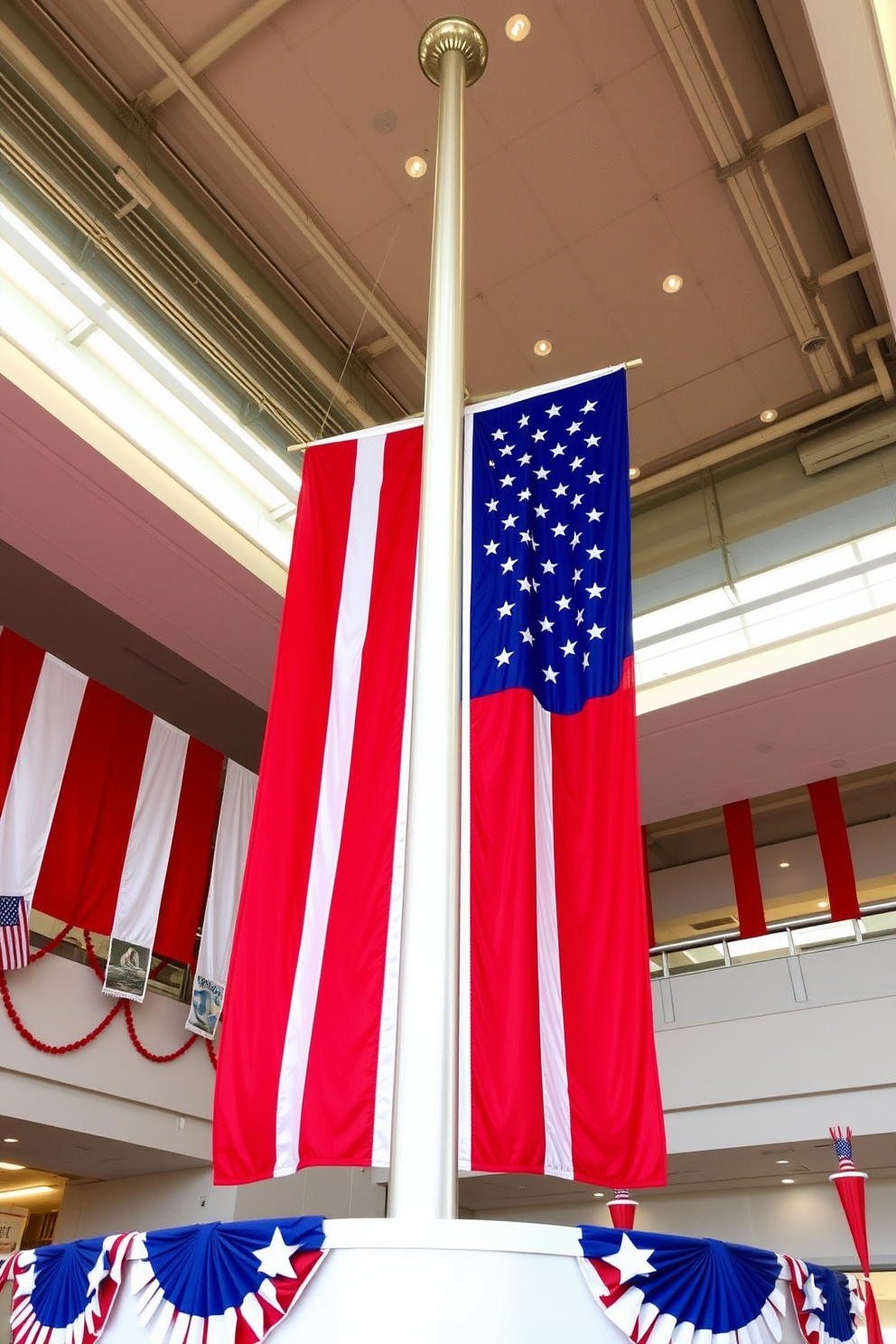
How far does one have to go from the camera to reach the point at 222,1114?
2889 mm

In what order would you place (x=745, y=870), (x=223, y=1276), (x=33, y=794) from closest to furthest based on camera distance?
(x=223, y=1276), (x=33, y=794), (x=745, y=870)

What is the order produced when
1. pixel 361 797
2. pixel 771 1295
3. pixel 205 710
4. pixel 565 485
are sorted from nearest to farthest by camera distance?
pixel 771 1295 < pixel 361 797 < pixel 565 485 < pixel 205 710

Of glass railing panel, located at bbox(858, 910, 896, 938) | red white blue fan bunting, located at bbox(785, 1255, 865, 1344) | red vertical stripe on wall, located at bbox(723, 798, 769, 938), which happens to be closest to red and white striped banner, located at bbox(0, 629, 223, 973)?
red vertical stripe on wall, located at bbox(723, 798, 769, 938)

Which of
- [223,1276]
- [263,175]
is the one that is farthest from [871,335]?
A: [223,1276]

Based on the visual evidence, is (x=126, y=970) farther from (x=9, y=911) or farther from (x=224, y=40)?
(x=224, y=40)

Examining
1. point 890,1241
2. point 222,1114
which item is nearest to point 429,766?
point 222,1114

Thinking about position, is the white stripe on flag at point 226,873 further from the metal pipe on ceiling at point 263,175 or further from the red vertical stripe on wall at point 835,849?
the red vertical stripe on wall at point 835,849

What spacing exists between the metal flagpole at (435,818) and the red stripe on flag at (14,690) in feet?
17.4

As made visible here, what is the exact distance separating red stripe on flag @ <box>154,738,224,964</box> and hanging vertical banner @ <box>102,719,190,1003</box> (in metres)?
0.10

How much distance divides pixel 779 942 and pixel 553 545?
806 centimetres

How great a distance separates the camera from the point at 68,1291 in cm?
268

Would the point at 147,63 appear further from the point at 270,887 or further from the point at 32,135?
the point at 270,887

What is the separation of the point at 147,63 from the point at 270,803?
674 cm

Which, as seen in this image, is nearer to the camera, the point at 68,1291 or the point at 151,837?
the point at 68,1291
